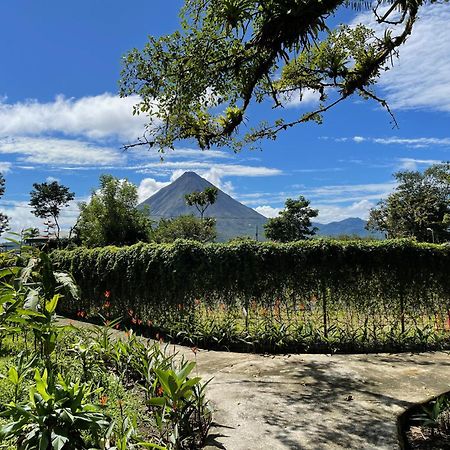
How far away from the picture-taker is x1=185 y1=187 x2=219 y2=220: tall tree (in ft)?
182

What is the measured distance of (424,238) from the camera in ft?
155

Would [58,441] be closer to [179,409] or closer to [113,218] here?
[179,409]

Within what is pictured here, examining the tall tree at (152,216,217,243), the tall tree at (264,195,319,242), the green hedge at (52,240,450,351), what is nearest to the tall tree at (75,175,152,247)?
the tall tree at (152,216,217,243)

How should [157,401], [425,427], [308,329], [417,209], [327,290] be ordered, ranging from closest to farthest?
[157,401]
[425,427]
[308,329]
[327,290]
[417,209]

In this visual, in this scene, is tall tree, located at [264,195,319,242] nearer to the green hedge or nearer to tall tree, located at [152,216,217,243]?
tall tree, located at [152,216,217,243]

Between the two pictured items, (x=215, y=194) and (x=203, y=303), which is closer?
(x=203, y=303)

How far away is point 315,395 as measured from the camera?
4.76 m

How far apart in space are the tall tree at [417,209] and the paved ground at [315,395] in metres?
42.8

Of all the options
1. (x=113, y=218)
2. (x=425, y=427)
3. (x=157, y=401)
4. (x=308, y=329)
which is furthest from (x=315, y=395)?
(x=113, y=218)

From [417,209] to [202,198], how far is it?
25.2 meters

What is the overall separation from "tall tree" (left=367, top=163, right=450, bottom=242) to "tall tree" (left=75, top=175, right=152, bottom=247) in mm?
28764

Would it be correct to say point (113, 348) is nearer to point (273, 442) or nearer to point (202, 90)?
point (273, 442)

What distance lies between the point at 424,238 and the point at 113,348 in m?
47.6

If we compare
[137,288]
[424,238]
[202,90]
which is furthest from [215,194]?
[202,90]
